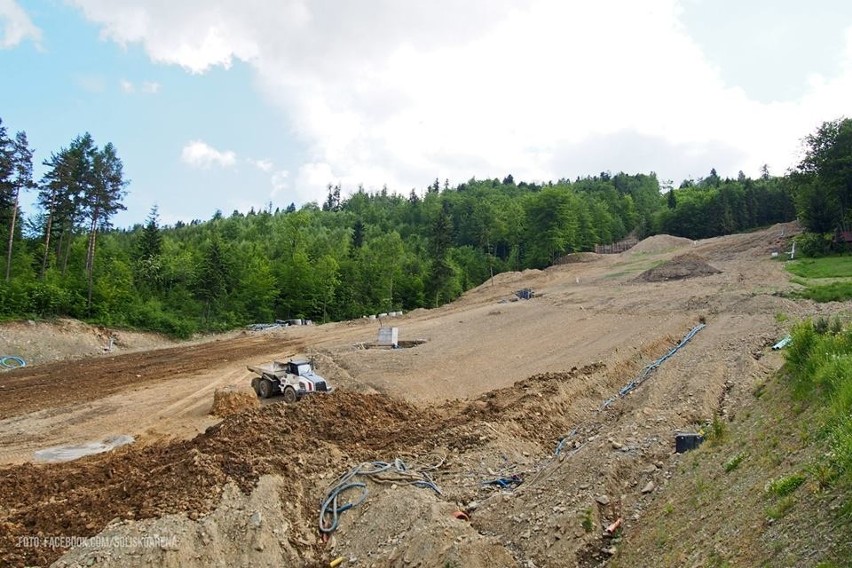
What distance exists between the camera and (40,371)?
27.7m

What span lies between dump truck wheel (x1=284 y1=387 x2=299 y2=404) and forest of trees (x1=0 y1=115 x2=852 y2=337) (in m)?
24.4

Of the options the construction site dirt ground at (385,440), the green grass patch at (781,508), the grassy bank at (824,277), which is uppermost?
the grassy bank at (824,277)

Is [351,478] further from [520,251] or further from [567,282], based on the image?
[520,251]

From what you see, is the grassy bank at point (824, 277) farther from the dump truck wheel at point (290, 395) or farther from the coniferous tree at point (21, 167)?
the coniferous tree at point (21, 167)

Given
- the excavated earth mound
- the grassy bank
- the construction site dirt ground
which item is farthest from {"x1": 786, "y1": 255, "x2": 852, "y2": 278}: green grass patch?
the excavated earth mound

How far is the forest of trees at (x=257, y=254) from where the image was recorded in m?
41.4

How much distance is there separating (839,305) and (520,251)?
65.1 metres

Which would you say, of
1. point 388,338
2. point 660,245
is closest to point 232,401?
point 388,338

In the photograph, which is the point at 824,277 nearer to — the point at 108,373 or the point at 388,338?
the point at 388,338

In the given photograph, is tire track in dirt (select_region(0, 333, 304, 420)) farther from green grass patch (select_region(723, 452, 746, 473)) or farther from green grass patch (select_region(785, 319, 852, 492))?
green grass patch (select_region(785, 319, 852, 492))

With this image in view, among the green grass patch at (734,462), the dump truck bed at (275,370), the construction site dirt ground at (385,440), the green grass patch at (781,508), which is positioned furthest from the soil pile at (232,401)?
the green grass patch at (781,508)

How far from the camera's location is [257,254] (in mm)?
64250

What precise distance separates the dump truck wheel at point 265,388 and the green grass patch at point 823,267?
1511 inches

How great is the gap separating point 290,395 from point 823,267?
42165mm
